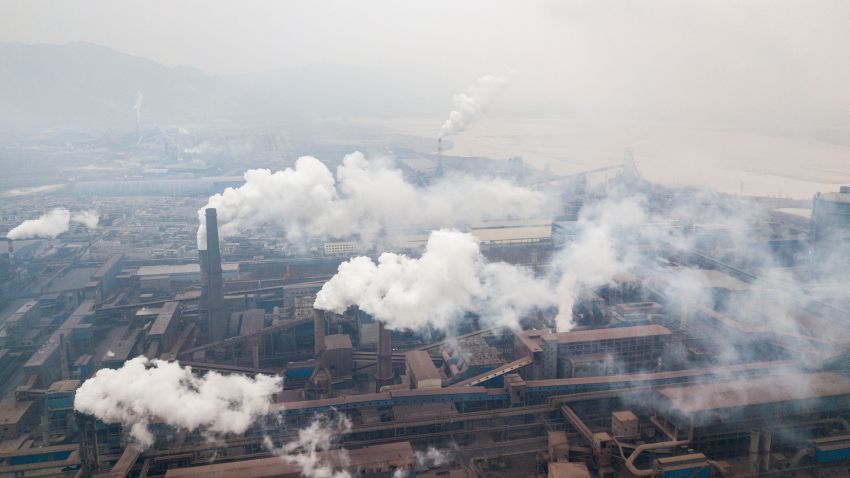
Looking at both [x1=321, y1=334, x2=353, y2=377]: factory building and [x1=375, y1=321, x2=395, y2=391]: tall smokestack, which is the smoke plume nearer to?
[x1=375, y1=321, x2=395, y2=391]: tall smokestack

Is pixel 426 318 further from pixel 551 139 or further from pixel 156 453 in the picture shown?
pixel 551 139

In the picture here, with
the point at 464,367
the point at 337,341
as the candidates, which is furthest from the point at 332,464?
the point at 337,341

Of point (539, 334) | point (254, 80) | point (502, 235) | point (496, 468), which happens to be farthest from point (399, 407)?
point (254, 80)

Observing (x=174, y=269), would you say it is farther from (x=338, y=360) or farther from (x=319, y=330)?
(x=319, y=330)

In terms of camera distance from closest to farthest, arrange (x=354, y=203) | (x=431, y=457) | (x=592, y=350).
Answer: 1. (x=431, y=457)
2. (x=592, y=350)
3. (x=354, y=203)

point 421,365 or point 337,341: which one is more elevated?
point 337,341

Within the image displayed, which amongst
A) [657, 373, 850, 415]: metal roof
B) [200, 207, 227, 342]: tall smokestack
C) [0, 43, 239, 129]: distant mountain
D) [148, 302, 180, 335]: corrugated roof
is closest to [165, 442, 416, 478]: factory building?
[657, 373, 850, 415]: metal roof
